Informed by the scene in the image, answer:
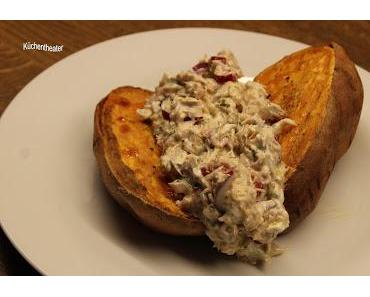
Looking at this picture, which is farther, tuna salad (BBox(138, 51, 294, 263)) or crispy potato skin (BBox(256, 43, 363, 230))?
crispy potato skin (BBox(256, 43, 363, 230))

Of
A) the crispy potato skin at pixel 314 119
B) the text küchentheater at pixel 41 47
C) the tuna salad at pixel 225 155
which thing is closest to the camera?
the tuna salad at pixel 225 155

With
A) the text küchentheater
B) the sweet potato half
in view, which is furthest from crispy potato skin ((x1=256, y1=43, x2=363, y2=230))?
the text küchentheater

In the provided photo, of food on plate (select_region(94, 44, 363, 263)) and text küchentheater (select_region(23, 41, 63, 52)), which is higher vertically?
text küchentheater (select_region(23, 41, 63, 52))

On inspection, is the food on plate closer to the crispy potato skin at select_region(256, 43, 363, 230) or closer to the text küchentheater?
the crispy potato skin at select_region(256, 43, 363, 230)

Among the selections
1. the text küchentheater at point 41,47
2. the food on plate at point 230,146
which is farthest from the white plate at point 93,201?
the text küchentheater at point 41,47

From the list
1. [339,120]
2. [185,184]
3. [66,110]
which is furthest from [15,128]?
[339,120]

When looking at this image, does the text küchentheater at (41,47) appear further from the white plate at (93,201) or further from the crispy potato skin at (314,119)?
the crispy potato skin at (314,119)

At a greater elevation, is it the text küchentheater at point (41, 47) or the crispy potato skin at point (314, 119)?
the text küchentheater at point (41, 47)
